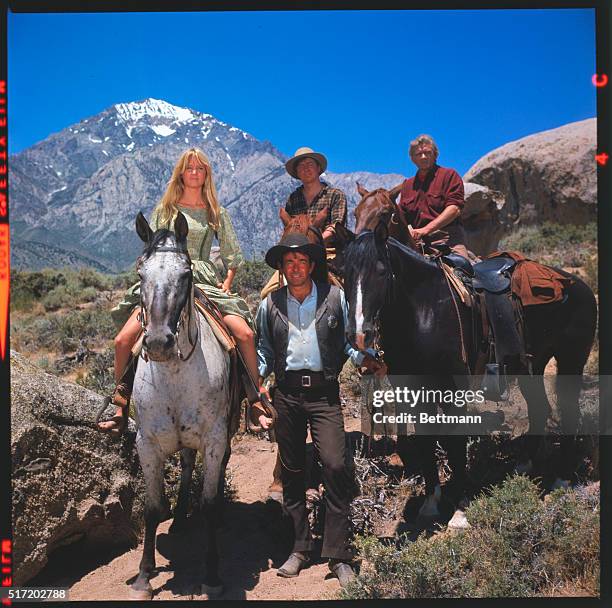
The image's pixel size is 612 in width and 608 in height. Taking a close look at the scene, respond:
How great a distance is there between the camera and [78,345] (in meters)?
9.82

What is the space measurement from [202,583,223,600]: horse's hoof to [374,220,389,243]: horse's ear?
8.80 ft

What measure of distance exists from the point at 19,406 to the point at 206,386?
1509 mm

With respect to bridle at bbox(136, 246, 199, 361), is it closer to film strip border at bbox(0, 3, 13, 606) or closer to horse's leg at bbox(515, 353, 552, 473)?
film strip border at bbox(0, 3, 13, 606)

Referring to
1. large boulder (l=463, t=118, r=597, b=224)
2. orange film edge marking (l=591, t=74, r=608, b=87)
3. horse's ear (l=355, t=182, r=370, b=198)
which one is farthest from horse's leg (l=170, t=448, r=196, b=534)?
large boulder (l=463, t=118, r=597, b=224)

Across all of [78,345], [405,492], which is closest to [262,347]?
[405,492]

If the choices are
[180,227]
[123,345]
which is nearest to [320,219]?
[180,227]

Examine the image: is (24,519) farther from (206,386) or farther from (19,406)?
(206,386)

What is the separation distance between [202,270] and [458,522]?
286cm

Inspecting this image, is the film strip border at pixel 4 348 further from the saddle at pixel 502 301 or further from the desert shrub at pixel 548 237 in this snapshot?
the desert shrub at pixel 548 237

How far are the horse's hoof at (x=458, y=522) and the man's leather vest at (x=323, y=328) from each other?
1.54 metres

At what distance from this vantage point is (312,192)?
17.8 ft

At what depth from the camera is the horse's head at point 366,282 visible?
3.85 meters

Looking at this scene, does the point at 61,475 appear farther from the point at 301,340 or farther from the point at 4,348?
the point at 301,340

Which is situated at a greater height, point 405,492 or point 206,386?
point 206,386
